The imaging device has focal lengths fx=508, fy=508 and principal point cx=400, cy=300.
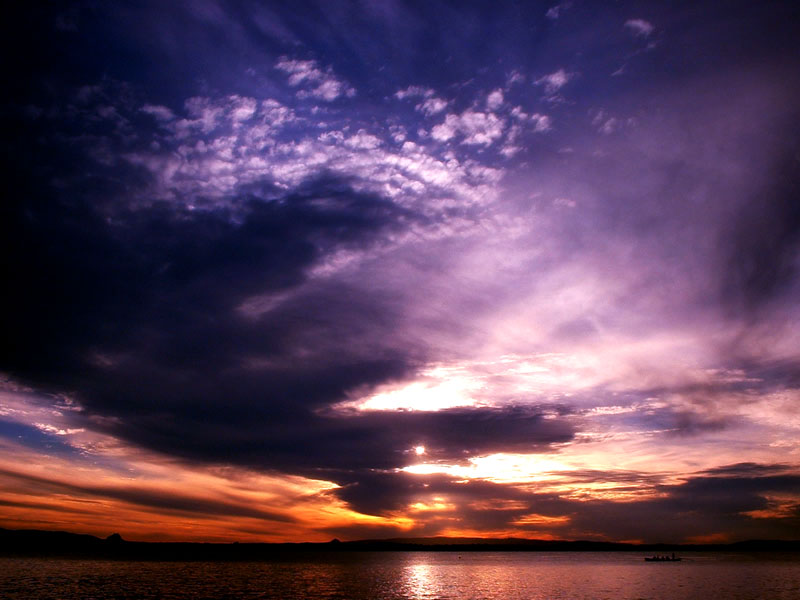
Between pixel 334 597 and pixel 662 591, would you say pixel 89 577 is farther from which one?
pixel 662 591

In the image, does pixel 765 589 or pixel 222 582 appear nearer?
pixel 765 589

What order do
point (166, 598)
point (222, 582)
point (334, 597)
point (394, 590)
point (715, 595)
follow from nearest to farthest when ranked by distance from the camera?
point (166, 598)
point (334, 597)
point (715, 595)
point (394, 590)
point (222, 582)

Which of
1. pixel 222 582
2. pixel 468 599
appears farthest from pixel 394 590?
pixel 222 582

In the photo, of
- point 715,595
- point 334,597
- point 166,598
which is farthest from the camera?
point 715,595

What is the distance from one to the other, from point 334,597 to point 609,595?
5337 cm

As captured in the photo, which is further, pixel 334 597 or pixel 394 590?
pixel 394 590

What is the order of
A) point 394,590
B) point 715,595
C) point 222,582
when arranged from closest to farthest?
point 715,595 → point 394,590 → point 222,582

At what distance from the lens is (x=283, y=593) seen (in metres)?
94.2

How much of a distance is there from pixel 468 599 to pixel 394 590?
21.0 metres

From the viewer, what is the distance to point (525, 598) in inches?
3684

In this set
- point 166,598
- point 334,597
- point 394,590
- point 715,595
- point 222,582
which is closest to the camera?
point 166,598

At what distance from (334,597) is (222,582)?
41733 millimetres

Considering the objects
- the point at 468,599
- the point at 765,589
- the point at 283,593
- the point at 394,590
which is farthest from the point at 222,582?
the point at 765,589

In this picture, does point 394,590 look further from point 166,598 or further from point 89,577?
point 89,577
